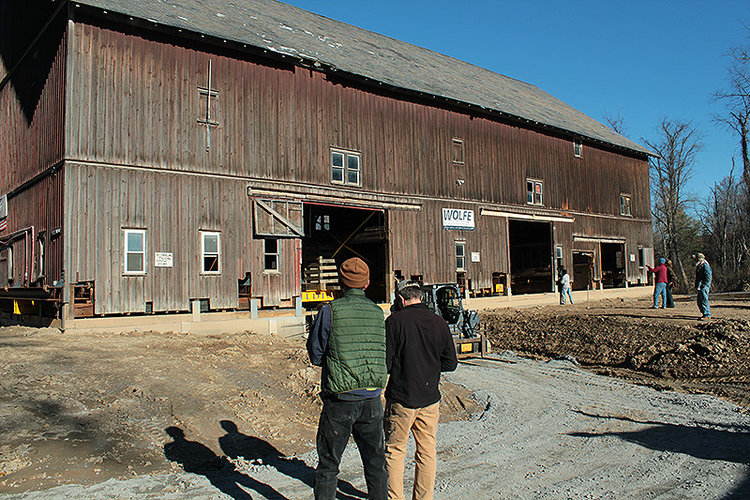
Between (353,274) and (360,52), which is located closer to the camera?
(353,274)

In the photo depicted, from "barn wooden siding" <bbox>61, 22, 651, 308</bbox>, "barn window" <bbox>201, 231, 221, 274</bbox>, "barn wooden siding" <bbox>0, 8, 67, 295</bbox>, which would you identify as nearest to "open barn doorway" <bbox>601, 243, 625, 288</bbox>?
"barn wooden siding" <bbox>61, 22, 651, 308</bbox>

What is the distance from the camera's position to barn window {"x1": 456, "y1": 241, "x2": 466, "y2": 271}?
993 inches

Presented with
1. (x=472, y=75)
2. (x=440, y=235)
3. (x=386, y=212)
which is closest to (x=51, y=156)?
(x=386, y=212)

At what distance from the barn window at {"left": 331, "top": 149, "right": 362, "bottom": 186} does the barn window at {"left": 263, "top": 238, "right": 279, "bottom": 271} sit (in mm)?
3382

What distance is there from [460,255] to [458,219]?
60.9 inches

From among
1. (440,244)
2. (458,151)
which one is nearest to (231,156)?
(440,244)

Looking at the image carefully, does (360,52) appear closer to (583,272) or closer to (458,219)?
(458,219)

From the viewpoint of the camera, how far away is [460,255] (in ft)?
83.3

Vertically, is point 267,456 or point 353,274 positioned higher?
point 353,274

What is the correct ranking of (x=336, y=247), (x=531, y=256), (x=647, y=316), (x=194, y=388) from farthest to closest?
1. (x=531, y=256)
2. (x=336, y=247)
3. (x=647, y=316)
4. (x=194, y=388)

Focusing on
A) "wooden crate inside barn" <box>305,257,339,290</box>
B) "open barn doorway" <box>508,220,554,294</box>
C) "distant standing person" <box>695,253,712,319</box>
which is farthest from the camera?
"open barn doorway" <box>508,220,554,294</box>

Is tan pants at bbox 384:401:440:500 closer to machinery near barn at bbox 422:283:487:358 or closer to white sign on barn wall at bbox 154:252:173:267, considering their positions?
machinery near barn at bbox 422:283:487:358

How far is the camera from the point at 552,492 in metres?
5.86

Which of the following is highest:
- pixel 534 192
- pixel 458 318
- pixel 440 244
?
pixel 534 192
